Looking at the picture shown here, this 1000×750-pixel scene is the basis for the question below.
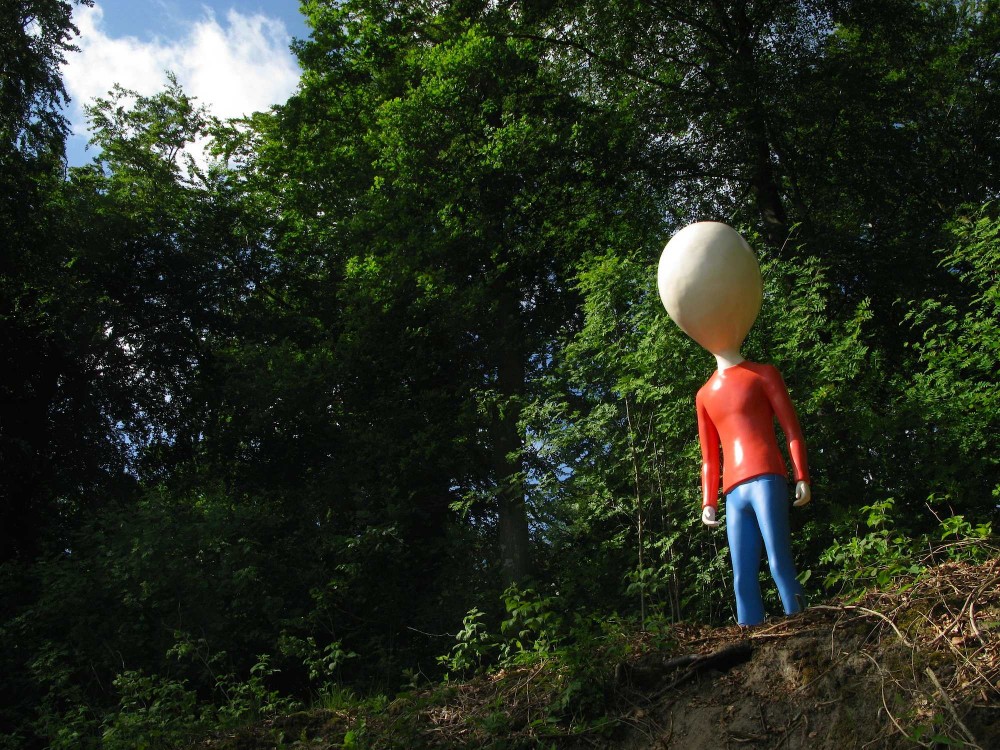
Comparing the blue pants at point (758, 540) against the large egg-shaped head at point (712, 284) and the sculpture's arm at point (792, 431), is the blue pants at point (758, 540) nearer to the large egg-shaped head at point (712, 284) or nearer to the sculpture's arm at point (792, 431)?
the sculpture's arm at point (792, 431)

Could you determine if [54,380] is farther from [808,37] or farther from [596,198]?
[808,37]

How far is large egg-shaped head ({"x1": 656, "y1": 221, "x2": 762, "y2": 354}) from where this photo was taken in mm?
5457

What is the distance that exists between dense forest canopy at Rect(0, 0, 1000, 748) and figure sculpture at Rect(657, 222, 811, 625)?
11.1 feet

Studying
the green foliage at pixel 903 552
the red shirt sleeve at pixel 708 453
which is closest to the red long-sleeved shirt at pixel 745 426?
the red shirt sleeve at pixel 708 453

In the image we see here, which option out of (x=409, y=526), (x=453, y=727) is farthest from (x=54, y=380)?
(x=453, y=727)

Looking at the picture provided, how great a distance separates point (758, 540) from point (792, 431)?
630 mm

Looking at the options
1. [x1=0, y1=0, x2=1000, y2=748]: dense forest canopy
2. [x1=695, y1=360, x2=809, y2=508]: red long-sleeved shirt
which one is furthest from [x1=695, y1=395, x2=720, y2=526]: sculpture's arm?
[x1=0, y1=0, x2=1000, y2=748]: dense forest canopy

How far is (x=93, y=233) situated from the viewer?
1371 cm

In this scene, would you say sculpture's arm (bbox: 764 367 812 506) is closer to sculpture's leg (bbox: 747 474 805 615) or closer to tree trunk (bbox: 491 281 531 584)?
sculpture's leg (bbox: 747 474 805 615)

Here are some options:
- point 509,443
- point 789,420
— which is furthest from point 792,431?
point 509,443

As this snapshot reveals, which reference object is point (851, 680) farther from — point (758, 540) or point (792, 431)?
point (792, 431)

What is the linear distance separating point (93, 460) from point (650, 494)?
9.13 m

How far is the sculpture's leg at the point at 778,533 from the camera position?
16.5ft

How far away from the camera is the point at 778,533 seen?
5.06m
